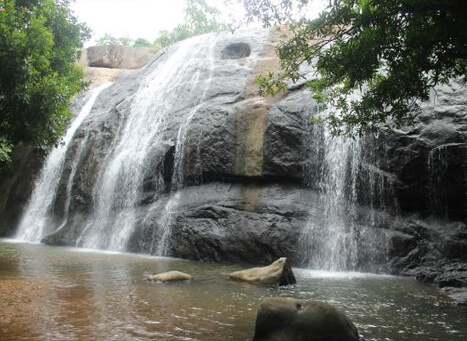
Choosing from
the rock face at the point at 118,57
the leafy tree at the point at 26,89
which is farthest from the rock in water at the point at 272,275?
the rock face at the point at 118,57

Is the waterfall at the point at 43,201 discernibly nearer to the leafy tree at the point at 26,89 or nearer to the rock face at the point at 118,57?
the leafy tree at the point at 26,89

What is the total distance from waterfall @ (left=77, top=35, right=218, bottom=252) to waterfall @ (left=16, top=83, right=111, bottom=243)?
2.44 m

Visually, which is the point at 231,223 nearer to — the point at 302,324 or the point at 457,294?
the point at 457,294

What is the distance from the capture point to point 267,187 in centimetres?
1502

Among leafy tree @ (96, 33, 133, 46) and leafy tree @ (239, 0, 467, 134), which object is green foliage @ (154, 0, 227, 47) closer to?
leafy tree @ (96, 33, 133, 46)

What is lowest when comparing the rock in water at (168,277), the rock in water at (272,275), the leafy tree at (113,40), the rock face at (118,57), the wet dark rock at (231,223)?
the rock in water at (168,277)

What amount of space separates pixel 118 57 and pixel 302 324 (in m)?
31.5

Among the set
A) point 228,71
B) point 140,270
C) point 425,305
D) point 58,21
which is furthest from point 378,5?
point 228,71

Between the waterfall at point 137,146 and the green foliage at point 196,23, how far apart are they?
25.3 m

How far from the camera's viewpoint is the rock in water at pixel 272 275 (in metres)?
8.96

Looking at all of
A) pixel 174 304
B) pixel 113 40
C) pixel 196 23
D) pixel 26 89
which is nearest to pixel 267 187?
pixel 26 89

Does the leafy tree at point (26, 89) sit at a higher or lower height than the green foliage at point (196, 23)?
lower

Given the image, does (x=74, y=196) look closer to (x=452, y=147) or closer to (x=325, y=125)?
(x=325, y=125)

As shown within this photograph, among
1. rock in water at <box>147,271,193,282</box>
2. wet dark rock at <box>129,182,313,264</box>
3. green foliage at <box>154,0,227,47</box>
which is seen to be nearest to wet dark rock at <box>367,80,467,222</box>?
wet dark rock at <box>129,182,313,264</box>
